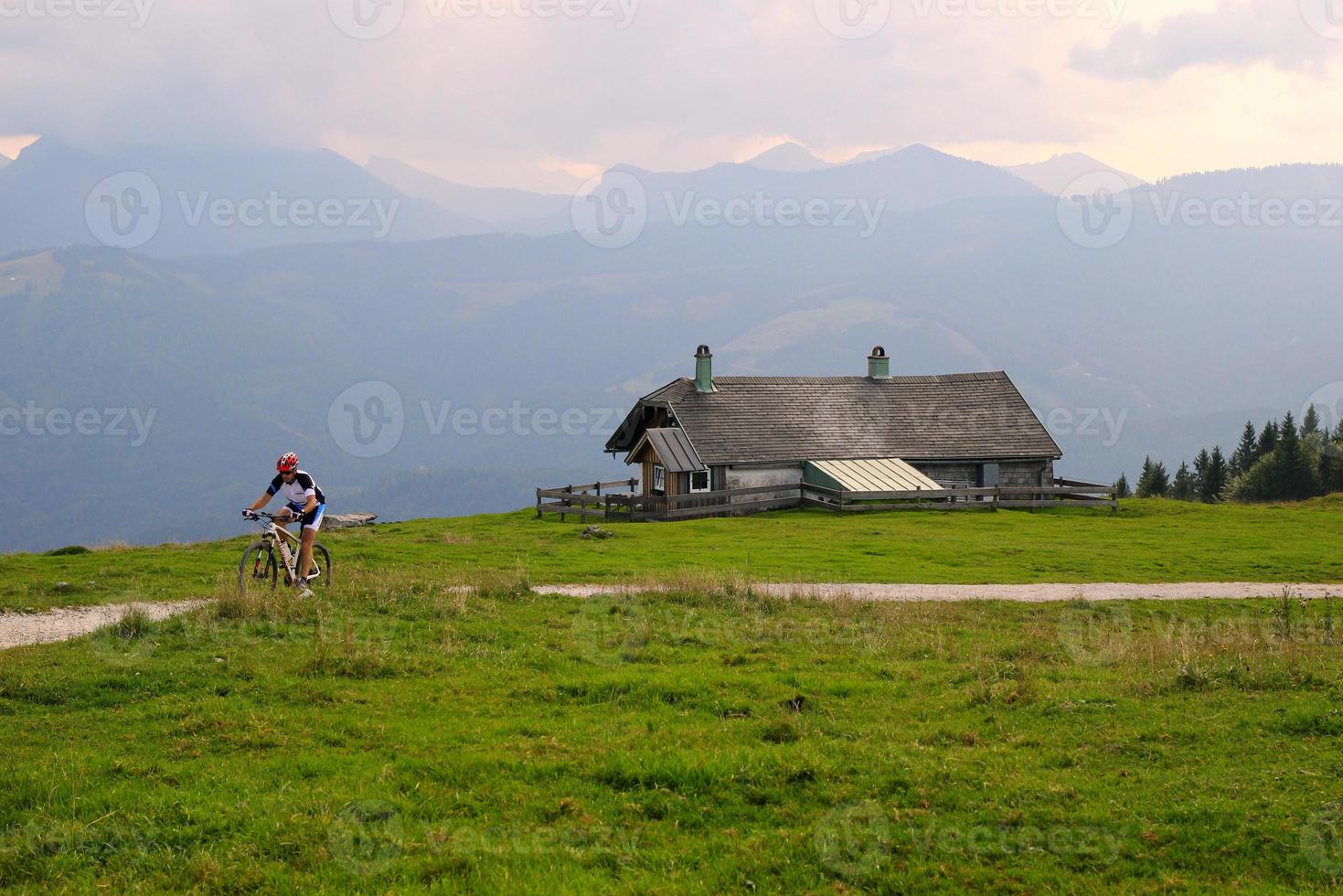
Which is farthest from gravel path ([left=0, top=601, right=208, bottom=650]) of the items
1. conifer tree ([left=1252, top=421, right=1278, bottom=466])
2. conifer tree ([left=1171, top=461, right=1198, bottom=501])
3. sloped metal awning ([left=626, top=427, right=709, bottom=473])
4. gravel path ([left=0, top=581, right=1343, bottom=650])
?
conifer tree ([left=1252, top=421, right=1278, bottom=466])

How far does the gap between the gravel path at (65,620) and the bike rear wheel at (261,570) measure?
2.70 feet

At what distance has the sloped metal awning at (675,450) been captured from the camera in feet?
164

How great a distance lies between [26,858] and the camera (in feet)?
24.7

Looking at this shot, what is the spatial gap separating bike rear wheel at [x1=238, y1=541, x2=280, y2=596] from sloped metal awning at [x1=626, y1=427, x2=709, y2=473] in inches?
1273

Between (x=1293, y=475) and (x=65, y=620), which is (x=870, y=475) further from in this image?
(x=1293, y=475)

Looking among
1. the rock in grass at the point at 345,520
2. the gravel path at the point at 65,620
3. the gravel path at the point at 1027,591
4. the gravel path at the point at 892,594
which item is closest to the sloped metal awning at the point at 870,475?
the rock in grass at the point at 345,520

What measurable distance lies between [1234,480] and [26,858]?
305 feet

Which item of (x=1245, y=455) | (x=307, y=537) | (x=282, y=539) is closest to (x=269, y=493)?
(x=282, y=539)

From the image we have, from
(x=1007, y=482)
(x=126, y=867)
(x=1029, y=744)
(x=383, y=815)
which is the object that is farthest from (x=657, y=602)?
(x=1007, y=482)

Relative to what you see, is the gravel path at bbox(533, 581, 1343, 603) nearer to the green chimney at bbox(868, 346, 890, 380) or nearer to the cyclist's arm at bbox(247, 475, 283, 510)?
the cyclist's arm at bbox(247, 475, 283, 510)

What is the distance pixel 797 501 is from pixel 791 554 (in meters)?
20.1

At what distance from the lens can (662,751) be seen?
959 centimetres

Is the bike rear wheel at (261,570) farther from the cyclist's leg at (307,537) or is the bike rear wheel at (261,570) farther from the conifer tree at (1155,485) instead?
the conifer tree at (1155,485)

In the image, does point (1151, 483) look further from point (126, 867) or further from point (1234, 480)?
point (126, 867)
